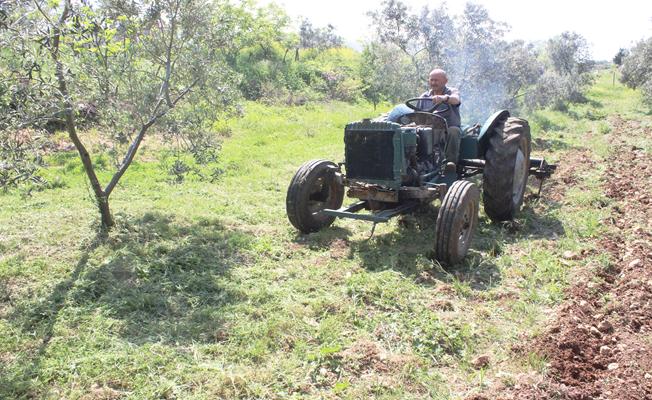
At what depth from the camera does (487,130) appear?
677 centimetres

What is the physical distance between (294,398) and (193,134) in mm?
4414

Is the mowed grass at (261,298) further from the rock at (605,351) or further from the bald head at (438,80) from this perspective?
the bald head at (438,80)

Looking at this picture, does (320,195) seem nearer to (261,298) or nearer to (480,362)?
(261,298)

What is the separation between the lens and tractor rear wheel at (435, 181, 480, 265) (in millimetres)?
5098

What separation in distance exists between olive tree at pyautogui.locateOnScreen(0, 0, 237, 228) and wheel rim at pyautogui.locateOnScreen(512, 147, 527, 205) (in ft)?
12.5

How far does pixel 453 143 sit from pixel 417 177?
95cm

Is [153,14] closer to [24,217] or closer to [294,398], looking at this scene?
[24,217]

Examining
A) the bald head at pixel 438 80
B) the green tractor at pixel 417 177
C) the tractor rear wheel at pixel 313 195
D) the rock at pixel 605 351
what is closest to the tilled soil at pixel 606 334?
the rock at pixel 605 351

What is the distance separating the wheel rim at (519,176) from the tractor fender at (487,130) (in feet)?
1.42

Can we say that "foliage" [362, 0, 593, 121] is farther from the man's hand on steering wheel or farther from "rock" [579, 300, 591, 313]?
"rock" [579, 300, 591, 313]

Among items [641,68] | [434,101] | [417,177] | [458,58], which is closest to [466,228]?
[417,177]

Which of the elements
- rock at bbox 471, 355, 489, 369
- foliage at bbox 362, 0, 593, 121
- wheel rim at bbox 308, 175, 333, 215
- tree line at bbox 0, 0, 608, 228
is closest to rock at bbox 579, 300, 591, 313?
rock at bbox 471, 355, 489, 369

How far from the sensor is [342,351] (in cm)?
375

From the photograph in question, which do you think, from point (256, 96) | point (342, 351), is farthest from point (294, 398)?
point (256, 96)
